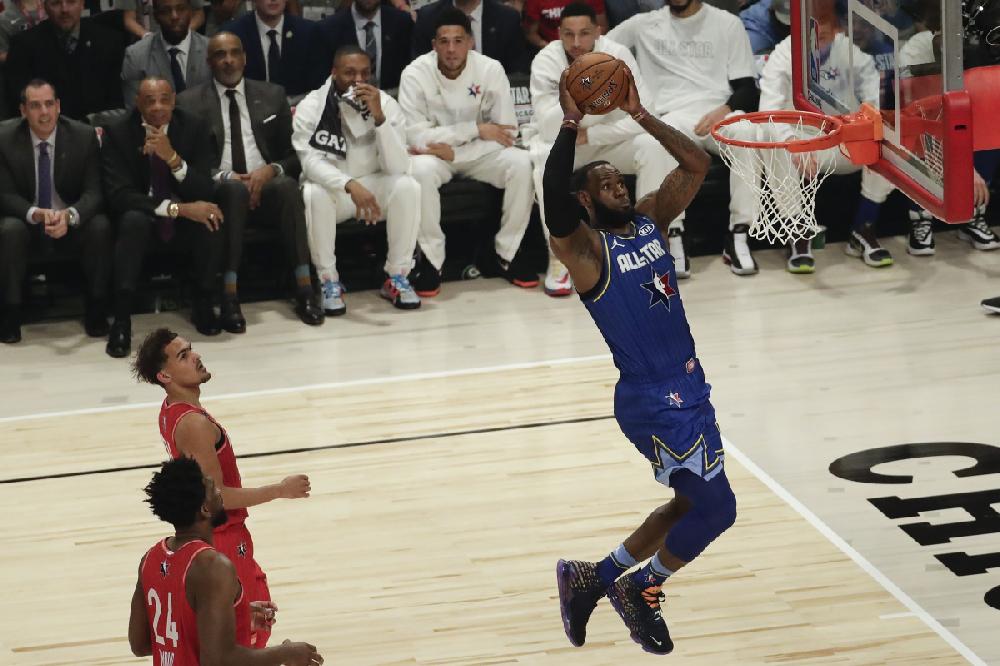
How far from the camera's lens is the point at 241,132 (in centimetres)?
977

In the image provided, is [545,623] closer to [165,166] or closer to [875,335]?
[875,335]

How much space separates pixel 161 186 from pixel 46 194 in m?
0.69

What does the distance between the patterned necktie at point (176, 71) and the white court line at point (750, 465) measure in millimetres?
2435

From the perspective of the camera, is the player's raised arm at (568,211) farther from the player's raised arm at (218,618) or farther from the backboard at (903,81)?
the player's raised arm at (218,618)

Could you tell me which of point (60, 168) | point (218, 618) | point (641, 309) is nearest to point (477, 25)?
point (60, 168)

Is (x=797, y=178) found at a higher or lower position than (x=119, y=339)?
higher

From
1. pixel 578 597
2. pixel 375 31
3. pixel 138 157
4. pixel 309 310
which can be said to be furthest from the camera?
pixel 375 31

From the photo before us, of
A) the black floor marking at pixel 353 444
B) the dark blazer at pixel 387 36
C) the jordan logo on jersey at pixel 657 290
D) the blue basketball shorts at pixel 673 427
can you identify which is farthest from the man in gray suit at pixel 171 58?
the blue basketball shorts at pixel 673 427

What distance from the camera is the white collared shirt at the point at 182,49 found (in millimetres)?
9922

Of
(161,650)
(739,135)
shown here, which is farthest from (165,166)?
(161,650)

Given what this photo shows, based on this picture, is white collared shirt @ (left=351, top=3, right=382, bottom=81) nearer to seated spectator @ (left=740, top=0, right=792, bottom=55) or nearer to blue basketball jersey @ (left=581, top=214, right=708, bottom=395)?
seated spectator @ (left=740, top=0, right=792, bottom=55)

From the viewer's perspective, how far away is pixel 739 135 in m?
7.18

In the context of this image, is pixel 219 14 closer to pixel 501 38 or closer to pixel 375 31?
pixel 375 31

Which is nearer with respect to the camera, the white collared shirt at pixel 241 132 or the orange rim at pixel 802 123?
the orange rim at pixel 802 123
